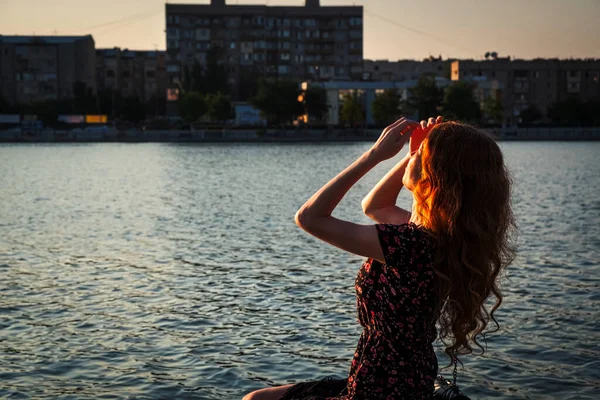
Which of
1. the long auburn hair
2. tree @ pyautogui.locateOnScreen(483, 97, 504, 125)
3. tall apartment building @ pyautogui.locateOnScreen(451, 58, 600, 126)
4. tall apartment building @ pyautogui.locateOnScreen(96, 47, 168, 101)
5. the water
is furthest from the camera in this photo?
tall apartment building @ pyautogui.locateOnScreen(451, 58, 600, 126)

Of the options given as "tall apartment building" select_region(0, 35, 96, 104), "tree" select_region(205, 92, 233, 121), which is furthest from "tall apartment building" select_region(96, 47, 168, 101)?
"tree" select_region(205, 92, 233, 121)

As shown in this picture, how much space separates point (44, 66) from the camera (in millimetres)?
148000

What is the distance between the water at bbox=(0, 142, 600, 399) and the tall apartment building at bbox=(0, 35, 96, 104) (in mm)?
124295

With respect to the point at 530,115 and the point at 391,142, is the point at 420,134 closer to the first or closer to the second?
the point at 391,142

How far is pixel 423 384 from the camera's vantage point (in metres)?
3.88

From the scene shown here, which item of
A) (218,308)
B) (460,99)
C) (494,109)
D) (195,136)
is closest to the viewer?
(218,308)

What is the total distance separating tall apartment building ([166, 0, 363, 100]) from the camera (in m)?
158

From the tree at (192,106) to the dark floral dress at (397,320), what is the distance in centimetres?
12345

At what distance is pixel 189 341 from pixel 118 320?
1.58 m

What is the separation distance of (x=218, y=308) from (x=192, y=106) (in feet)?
380

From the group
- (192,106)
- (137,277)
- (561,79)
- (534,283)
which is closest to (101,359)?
(137,277)

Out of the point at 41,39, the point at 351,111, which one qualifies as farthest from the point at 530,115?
the point at 41,39

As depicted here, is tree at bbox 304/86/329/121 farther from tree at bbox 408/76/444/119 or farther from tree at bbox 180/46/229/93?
tree at bbox 180/46/229/93

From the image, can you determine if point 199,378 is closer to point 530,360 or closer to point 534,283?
point 530,360
